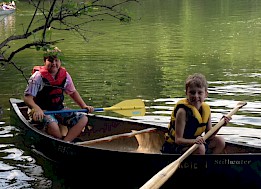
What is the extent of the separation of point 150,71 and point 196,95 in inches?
324

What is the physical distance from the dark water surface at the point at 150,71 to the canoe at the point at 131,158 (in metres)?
0.34

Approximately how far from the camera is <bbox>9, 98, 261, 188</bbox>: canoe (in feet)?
16.7

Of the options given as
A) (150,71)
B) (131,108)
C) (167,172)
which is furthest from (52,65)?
(150,71)

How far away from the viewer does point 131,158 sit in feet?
18.1

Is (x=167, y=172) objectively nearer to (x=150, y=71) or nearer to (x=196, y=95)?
(x=196, y=95)

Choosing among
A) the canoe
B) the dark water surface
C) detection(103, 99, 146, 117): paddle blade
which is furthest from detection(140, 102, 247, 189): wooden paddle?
detection(103, 99, 146, 117): paddle blade

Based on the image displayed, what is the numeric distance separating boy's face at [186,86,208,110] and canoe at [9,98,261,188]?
1.75ft

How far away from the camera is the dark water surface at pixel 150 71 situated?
284 inches

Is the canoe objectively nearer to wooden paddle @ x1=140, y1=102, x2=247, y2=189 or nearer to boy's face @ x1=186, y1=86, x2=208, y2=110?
wooden paddle @ x1=140, y1=102, x2=247, y2=189

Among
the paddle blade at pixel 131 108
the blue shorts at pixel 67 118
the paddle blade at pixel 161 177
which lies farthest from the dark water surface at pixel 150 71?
the paddle blade at pixel 131 108

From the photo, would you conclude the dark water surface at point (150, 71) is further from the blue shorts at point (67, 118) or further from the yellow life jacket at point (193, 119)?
the yellow life jacket at point (193, 119)

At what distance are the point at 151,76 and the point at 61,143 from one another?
6664mm

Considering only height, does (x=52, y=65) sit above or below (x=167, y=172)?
above

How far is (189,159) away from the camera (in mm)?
5113
